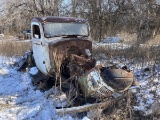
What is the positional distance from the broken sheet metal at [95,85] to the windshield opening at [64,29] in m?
1.97

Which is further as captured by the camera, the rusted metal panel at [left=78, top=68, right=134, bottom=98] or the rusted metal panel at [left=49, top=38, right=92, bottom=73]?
the rusted metal panel at [left=49, top=38, right=92, bottom=73]

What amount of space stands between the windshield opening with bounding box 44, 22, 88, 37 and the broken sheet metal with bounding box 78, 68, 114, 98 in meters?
1.97

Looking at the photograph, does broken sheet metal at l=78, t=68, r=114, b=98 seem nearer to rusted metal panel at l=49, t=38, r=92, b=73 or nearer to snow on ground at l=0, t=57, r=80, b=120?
snow on ground at l=0, t=57, r=80, b=120

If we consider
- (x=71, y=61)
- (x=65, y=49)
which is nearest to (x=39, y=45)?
(x=65, y=49)

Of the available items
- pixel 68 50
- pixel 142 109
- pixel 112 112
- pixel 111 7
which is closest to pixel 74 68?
pixel 68 50

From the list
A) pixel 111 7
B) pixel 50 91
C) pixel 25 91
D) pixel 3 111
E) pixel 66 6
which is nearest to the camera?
pixel 3 111

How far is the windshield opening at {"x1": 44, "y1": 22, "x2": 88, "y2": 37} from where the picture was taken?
6.38 m

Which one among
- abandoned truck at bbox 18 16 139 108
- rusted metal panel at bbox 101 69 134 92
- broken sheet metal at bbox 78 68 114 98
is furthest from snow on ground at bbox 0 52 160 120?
broken sheet metal at bbox 78 68 114 98

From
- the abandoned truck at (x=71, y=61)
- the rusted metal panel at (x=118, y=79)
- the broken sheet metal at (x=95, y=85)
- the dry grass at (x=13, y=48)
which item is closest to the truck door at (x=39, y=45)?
the abandoned truck at (x=71, y=61)

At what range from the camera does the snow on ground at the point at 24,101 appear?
4.90 m

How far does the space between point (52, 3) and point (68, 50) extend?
48.8ft

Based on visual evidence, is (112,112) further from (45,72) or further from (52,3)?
(52,3)

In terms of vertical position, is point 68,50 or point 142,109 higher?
point 68,50

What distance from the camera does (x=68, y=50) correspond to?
6156mm
